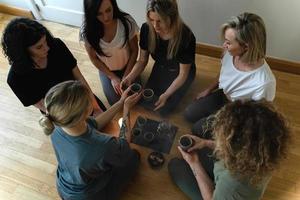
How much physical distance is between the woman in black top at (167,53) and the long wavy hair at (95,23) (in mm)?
147

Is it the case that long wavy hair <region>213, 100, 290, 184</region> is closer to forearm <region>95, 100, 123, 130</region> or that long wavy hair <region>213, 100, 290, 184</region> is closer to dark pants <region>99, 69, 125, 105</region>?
forearm <region>95, 100, 123, 130</region>

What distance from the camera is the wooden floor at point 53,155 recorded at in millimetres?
1854

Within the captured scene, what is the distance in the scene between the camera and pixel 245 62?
64.4 inches

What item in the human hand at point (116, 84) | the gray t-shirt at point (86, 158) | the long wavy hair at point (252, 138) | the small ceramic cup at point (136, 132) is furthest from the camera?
the human hand at point (116, 84)

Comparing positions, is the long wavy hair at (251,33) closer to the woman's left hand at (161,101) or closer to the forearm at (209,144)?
the forearm at (209,144)

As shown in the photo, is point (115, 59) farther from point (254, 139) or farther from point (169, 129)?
Result: point (254, 139)

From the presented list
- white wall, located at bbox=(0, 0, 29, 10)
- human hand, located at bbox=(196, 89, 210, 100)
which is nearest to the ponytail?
human hand, located at bbox=(196, 89, 210, 100)

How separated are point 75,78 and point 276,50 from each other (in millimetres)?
1427

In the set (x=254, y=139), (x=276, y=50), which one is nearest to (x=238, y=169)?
(x=254, y=139)

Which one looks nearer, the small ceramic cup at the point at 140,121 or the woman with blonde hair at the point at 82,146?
the woman with blonde hair at the point at 82,146

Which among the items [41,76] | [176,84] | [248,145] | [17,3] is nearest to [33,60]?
[41,76]

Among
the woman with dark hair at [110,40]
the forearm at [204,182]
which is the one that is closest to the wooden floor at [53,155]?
the woman with dark hair at [110,40]

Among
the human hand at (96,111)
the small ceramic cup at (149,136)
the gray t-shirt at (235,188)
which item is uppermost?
the gray t-shirt at (235,188)

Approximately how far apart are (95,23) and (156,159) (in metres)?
0.92
